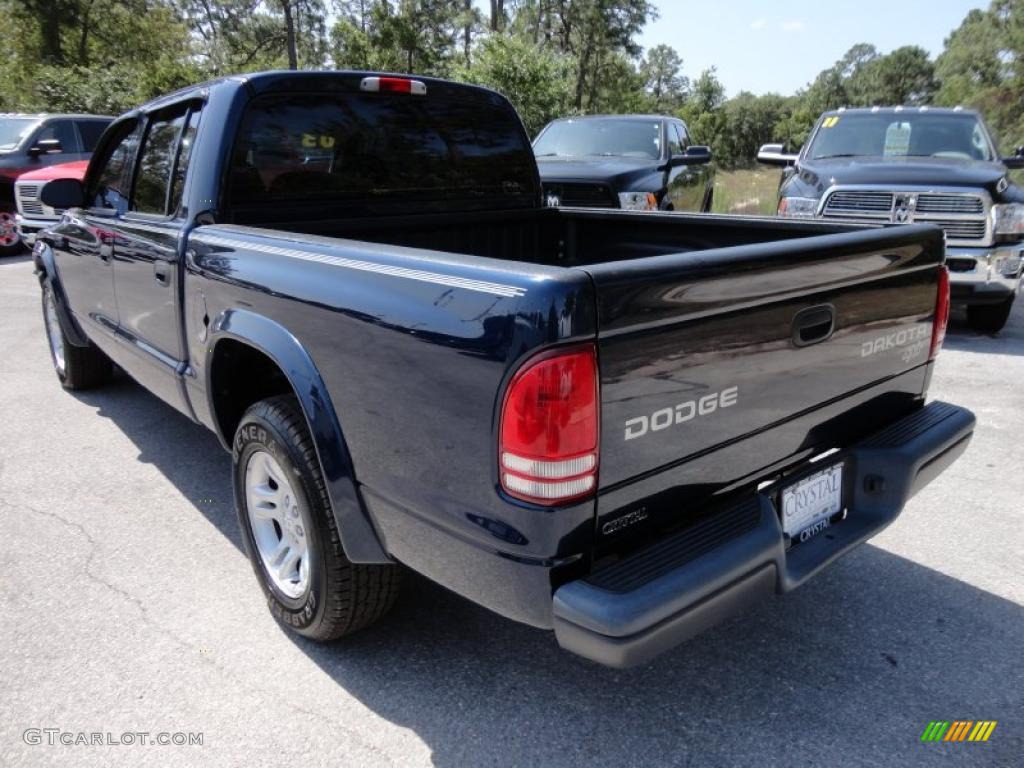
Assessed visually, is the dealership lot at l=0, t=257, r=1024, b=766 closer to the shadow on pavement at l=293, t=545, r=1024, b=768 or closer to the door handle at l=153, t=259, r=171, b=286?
the shadow on pavement at l=293, t=545, r=1024, b=768

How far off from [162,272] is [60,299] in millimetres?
2222

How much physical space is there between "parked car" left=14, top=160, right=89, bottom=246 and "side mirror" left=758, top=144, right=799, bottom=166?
9113 mm

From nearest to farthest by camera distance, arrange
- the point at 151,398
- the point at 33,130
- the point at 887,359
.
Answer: the point at 887,359 < the point at 151,398 < the point at 33,130

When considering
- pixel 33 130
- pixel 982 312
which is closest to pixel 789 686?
pixel 982 312

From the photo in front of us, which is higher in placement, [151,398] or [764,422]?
[764,422]

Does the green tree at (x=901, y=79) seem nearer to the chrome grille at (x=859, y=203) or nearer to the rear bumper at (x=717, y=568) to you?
the chrome grille at (x=859, y=203)

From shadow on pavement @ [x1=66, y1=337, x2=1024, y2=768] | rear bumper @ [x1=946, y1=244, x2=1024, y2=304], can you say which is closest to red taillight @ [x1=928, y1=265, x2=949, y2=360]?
shadow on pavement @ [x1=66, y1=337, x2=1024, y2=768]

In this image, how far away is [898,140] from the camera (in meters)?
7.49

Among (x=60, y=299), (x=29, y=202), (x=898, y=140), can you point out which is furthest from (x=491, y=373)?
(x=29, y=202)

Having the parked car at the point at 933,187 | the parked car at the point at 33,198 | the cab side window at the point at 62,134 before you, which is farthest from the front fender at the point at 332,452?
the cab side window at the point at 62,134

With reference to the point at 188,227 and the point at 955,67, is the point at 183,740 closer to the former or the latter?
the point at 188,227

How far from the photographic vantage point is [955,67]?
6300cm

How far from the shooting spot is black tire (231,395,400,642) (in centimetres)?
227

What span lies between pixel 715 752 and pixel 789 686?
0.41 metres
